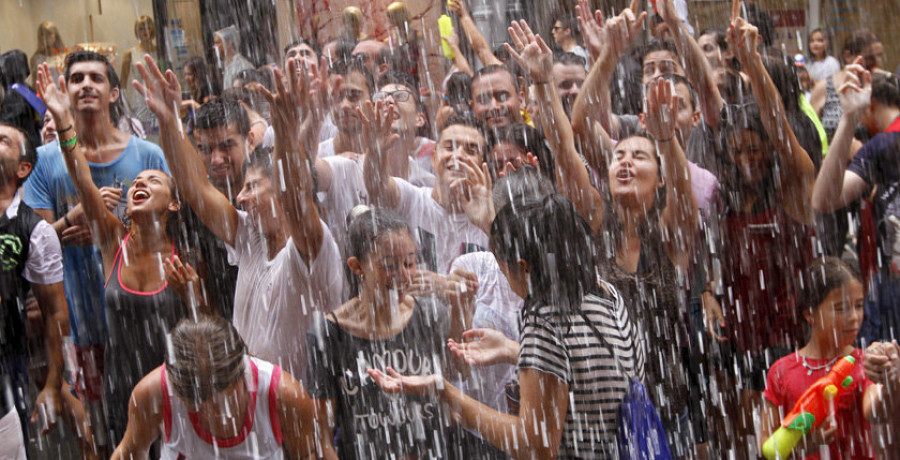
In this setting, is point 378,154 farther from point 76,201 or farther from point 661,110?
point 76,201

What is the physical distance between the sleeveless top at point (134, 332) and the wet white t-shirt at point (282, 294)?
0.45 m

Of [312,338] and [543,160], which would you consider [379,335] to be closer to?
[312,338]

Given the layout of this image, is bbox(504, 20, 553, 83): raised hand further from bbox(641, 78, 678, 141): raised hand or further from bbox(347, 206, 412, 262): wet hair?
bbox(347, 206, 412, 262): wet hair

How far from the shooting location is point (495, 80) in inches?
222

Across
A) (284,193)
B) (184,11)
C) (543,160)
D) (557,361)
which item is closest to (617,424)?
(557,361)

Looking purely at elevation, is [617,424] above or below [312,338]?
below

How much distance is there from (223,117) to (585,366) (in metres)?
2.78

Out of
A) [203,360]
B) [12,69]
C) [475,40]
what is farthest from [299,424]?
[12,69]

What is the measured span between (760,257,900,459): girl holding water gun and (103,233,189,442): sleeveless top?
2735mm

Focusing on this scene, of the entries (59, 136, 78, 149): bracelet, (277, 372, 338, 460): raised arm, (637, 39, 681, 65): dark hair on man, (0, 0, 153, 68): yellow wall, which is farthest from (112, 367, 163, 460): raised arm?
(0, 0, 153, 68): yellow wall

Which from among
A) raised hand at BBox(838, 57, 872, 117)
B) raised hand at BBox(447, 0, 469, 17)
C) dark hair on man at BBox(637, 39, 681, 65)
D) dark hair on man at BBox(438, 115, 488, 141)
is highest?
raised hand at BBox(447, 0, 469, 17)

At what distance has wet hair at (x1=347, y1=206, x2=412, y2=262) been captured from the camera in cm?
396

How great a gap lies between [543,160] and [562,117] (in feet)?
1.41

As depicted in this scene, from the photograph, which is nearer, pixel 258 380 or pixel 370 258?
pixel 258 380
